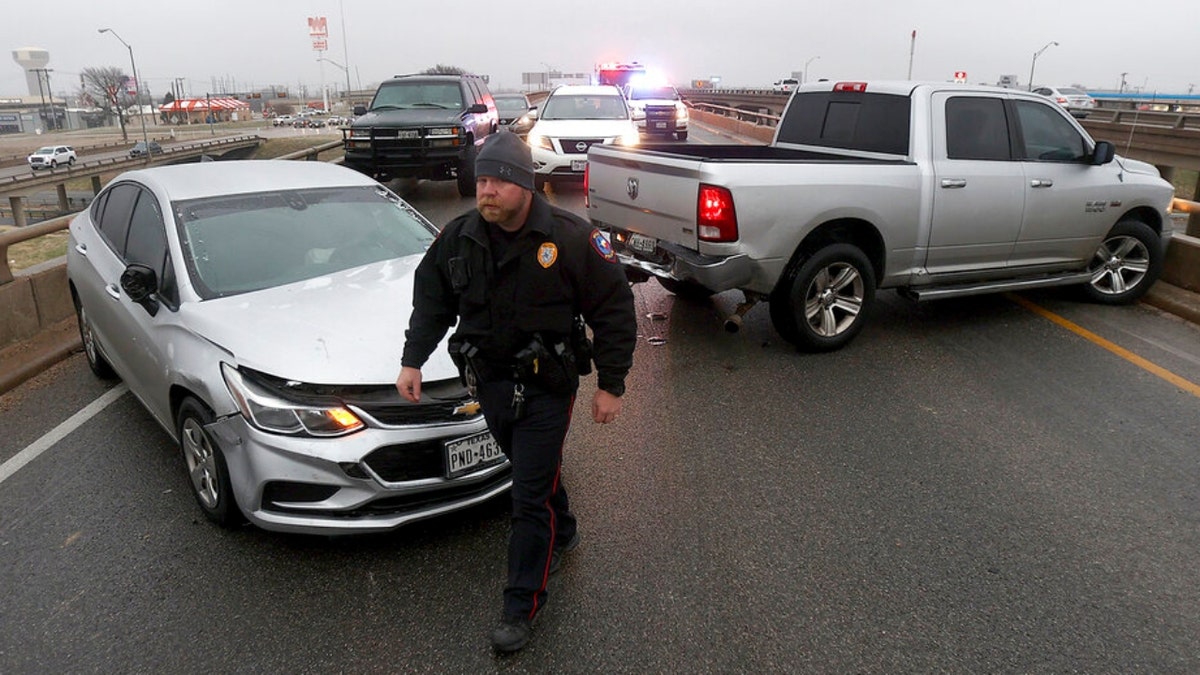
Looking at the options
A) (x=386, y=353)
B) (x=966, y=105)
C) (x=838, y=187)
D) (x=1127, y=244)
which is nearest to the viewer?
(x=386, y=353)

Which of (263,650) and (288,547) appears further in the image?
(288,547)

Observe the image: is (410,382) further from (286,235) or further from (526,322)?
(286,235)

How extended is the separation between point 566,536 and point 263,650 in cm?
122

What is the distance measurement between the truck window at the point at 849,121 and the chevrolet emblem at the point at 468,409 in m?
4.41

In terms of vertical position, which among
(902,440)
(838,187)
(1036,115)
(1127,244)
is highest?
(1036,115)

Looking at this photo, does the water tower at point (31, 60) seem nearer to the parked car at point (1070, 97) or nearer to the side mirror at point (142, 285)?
the parked car at point (1070, 97)

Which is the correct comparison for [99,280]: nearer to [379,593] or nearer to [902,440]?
[379,593]

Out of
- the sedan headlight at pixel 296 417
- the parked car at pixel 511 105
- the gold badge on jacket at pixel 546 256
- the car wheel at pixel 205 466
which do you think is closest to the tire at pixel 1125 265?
the gold badge on jacket at pixel 546 256

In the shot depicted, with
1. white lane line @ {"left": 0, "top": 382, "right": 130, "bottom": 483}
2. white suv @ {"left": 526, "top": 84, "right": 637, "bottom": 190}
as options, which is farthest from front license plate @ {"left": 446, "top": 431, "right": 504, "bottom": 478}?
white suv @ {"left": 526, "top": 84, "right": 637, "bottom": 190}

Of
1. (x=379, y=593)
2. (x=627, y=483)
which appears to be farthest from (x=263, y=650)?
(x=627, y=483)

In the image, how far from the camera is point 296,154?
15.6 metres

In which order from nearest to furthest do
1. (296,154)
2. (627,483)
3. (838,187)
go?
(627,483)
(838,187)
(296,154)

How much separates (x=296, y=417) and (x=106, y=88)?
142051mm

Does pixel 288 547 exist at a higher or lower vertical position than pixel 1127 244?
lower
